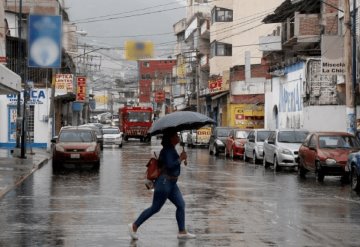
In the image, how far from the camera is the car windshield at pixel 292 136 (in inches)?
1254

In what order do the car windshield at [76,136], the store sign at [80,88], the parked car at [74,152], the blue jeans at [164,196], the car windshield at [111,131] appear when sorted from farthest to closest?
the store sign at [80,88]
the car windshield at [111,131]
the car windshield at [76,136]
the parked car at [74,152]
the blue jeans at [164,196]

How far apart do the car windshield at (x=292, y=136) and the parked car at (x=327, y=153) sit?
15.0ft

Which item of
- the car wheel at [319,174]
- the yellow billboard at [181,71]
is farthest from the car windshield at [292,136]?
the yellow billboard at [181,71]

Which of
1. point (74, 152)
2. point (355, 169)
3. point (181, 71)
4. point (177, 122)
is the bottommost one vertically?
point (355, 169)

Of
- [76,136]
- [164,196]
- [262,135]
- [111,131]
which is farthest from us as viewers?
[111,131]

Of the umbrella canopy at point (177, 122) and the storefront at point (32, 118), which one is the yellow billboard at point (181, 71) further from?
the umbrella canopy at point (177, 122)

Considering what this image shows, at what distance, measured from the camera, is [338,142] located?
25859 millimetres

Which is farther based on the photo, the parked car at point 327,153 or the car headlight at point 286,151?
the car headlight at point 286,151

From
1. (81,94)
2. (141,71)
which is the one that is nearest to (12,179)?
(81,94)

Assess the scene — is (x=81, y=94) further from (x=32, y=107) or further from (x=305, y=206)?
(x=305, y=206)

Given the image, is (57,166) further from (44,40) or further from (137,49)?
(137,49)

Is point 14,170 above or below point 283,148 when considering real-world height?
below

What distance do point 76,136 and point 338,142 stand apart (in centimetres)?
1151

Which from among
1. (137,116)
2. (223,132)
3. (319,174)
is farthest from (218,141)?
(137,116)
